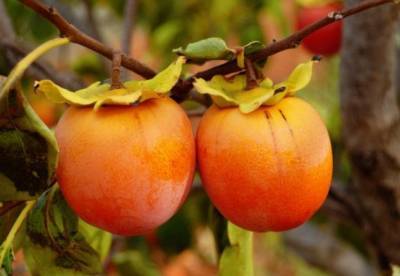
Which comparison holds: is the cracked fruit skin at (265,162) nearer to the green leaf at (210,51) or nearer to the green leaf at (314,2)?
the green leaf at (210,51)

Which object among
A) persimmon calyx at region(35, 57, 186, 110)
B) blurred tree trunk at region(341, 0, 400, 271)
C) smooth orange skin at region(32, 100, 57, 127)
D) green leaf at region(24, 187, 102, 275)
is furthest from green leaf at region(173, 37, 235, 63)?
smooth orange skin at region(32, 100, 57, 127)

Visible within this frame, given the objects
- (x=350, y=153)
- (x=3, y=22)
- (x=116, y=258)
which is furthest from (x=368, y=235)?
(x=3, y=22)

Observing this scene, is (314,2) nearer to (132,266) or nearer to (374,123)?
(374,123)

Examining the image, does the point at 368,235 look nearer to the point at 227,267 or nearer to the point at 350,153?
the point at 350,153

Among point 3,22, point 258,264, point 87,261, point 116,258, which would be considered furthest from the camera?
point 258,264

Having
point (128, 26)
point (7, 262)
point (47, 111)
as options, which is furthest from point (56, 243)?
point (47, 111)

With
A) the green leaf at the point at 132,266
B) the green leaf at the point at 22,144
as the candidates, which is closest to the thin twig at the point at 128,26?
the green leaf at the point at 132,266

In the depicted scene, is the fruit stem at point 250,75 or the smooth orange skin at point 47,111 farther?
the smooth orange skin at point 47,111
